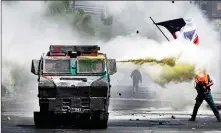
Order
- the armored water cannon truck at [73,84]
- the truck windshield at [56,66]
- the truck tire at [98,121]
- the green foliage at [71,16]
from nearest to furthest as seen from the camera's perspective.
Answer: the armored water cannon truck at [73,84], the truck tire at [98,121], the truck windshield at [56,66], the green foliage at [71,16]

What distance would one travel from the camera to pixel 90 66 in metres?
22.3

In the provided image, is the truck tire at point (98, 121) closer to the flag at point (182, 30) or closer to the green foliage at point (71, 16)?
the flag at point (182, 30)

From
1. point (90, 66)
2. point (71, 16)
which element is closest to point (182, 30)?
point (90, 66)

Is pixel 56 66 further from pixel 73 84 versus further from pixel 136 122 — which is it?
pixel 136 122

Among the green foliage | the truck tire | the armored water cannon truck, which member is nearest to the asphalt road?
the truck tire

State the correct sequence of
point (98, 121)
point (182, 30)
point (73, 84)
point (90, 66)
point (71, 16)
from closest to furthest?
point (73, 84)
point (98, 121)
point (90, 66)
point (182, 30)
point (71, 16)

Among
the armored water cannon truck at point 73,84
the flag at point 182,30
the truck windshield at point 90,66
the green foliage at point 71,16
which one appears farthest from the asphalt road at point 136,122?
the green foliage at point 71,16

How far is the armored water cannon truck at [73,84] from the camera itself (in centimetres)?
2139

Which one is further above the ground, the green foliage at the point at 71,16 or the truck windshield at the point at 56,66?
the green foliage at the point at 71,16

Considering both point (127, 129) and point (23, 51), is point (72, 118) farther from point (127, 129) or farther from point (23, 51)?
point (23, 51)

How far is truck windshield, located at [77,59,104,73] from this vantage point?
22.2 meters

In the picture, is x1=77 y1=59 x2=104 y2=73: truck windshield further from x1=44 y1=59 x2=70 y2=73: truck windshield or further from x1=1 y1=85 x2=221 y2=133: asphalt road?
x1=1 y1=85 x2=221 y2=133: asphalt road

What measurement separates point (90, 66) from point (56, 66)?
3.35 ft

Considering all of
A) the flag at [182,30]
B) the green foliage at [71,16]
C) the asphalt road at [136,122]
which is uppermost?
the green foliage at [71,16]
